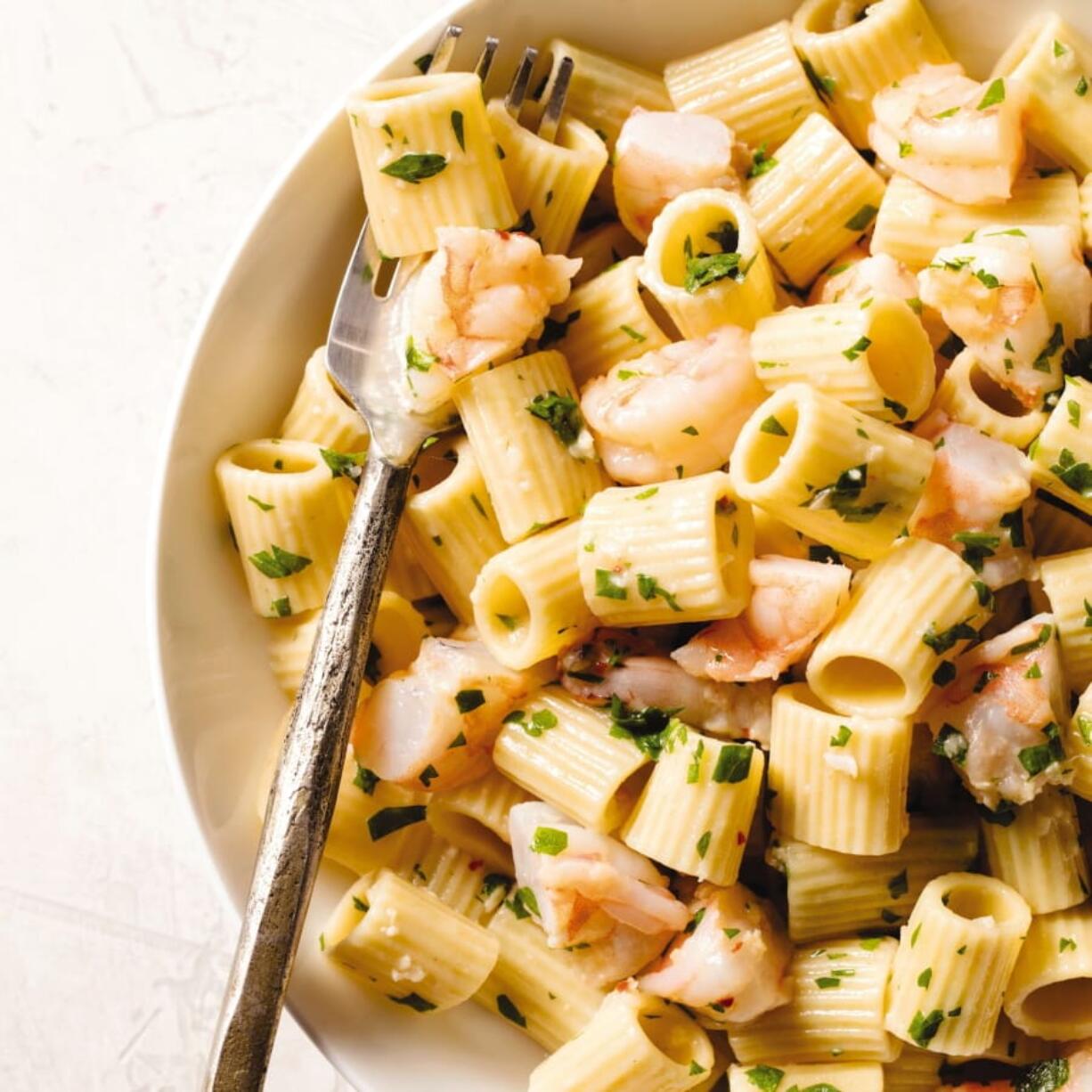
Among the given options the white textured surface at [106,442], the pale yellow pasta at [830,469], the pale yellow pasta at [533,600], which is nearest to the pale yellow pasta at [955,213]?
the pale yellow pasta at [830,469]

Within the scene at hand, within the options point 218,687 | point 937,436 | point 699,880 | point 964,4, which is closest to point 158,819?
point 218,687

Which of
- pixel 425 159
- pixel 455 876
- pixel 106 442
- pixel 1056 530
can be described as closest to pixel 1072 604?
pixel 1056 530

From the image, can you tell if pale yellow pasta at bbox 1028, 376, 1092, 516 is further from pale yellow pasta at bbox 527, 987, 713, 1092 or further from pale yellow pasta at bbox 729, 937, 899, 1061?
pale yellow pasta at bbox 527, 987, 713, 1092

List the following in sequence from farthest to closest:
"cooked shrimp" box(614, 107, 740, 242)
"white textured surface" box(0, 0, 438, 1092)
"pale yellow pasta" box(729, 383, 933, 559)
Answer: "white textured surface" box(0, 0, 438, 1092), "cooked shrimp" box(614, 107, 740, 242), "pale yellow pasta" box(729, 383, 933, 559)

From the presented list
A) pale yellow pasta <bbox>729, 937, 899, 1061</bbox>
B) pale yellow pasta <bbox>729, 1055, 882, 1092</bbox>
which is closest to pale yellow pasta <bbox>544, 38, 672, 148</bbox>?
pale yellow pasta <bbox>729, 937, 899, 1061</bbox>

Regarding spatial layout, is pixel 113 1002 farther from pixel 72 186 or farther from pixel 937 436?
pixel 937 436

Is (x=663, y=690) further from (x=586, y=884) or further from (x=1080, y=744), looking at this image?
(x=1080, y=744)
